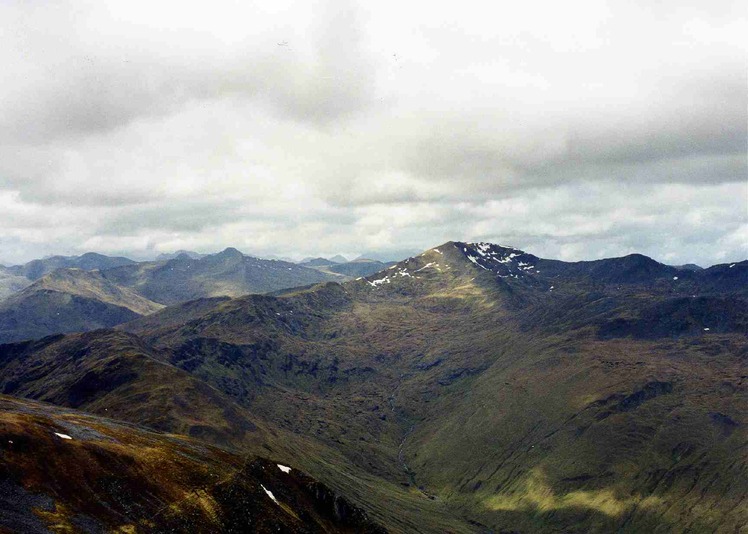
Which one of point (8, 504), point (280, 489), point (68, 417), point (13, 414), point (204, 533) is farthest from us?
point (68, 417)

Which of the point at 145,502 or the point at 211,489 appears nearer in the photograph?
the point at 145,502

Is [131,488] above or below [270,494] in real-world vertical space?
above

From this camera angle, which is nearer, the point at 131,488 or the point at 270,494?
the point at 131,488

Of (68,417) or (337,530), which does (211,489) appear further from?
(68,417)

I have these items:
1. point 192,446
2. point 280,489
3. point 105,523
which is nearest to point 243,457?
point 192,446

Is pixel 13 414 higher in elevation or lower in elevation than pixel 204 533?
higher

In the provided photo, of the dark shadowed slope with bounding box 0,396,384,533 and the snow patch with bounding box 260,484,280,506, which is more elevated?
the dark shadowed slope with bounding box 0,396,384,533

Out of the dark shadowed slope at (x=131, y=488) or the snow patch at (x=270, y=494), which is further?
the snow patch at (x=270, y=494)

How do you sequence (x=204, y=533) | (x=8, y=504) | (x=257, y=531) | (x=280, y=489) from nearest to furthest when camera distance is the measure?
(x=8, y=504) < (x=204, y=533) < (x=257, y=531) < (x=280, y=489)

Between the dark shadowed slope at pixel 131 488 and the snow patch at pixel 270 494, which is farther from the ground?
the dark shadowed slope at pixel 131 488

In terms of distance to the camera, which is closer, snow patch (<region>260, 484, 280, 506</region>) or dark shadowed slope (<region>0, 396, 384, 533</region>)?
dark shadowed slope (<region>0, 396, 384, 533</region>)

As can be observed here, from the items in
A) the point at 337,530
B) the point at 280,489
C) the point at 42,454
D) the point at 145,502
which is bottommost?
the point at 337,530
